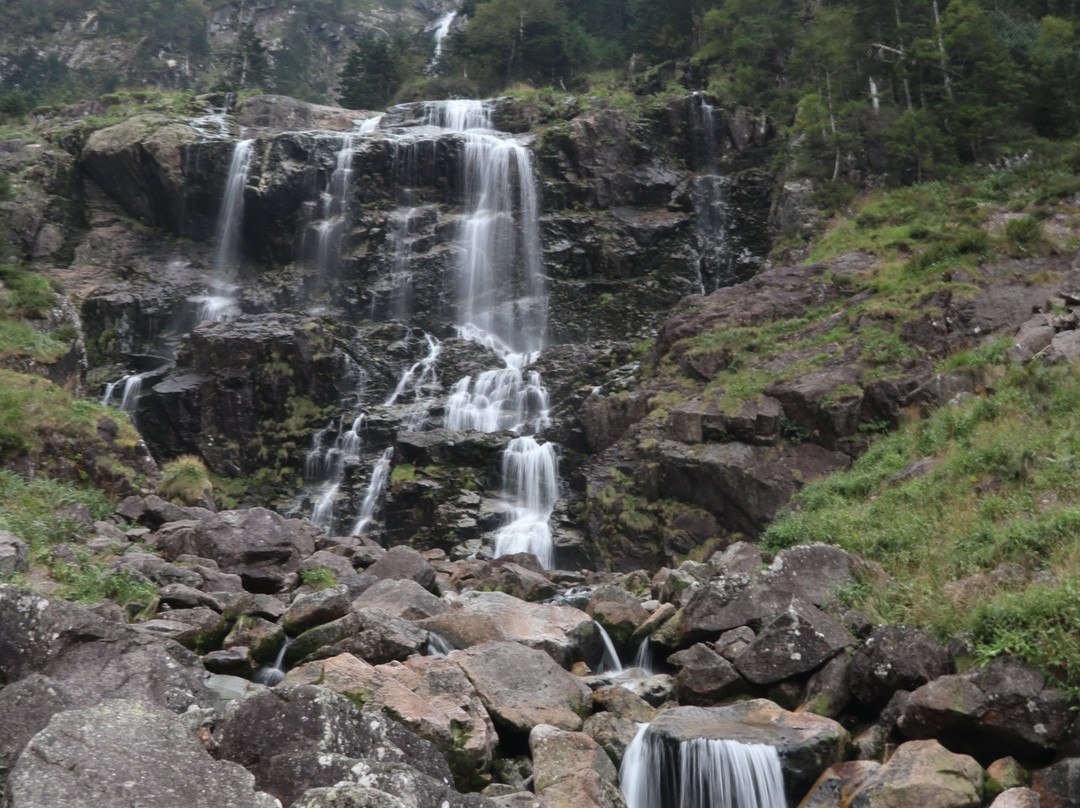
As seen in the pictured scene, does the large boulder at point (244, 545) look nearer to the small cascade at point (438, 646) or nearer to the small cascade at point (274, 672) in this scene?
the small cascade at point (274, 672)

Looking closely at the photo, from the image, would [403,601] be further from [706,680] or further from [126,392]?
[126,392]

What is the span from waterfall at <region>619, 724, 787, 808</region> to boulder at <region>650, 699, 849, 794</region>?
86mm

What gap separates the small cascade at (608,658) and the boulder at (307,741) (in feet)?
17.9

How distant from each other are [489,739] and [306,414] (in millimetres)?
21947

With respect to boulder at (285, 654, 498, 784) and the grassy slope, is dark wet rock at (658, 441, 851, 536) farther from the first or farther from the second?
boulder at (285, 654, 498, 784)

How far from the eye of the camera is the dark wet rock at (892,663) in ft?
24.2

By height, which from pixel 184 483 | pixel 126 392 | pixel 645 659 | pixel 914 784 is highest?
pixel 914 784

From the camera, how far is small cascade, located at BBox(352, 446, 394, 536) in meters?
23.8

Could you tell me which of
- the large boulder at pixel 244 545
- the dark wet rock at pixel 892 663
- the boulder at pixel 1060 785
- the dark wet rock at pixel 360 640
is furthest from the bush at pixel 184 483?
the boulder at pixel 1060 785

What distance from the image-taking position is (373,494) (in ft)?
80.1

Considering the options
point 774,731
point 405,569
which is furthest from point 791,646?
point 405,569

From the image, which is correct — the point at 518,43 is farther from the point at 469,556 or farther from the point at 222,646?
the point at 222,646

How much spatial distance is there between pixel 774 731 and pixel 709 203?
30.3 m

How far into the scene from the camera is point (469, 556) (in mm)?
20828
